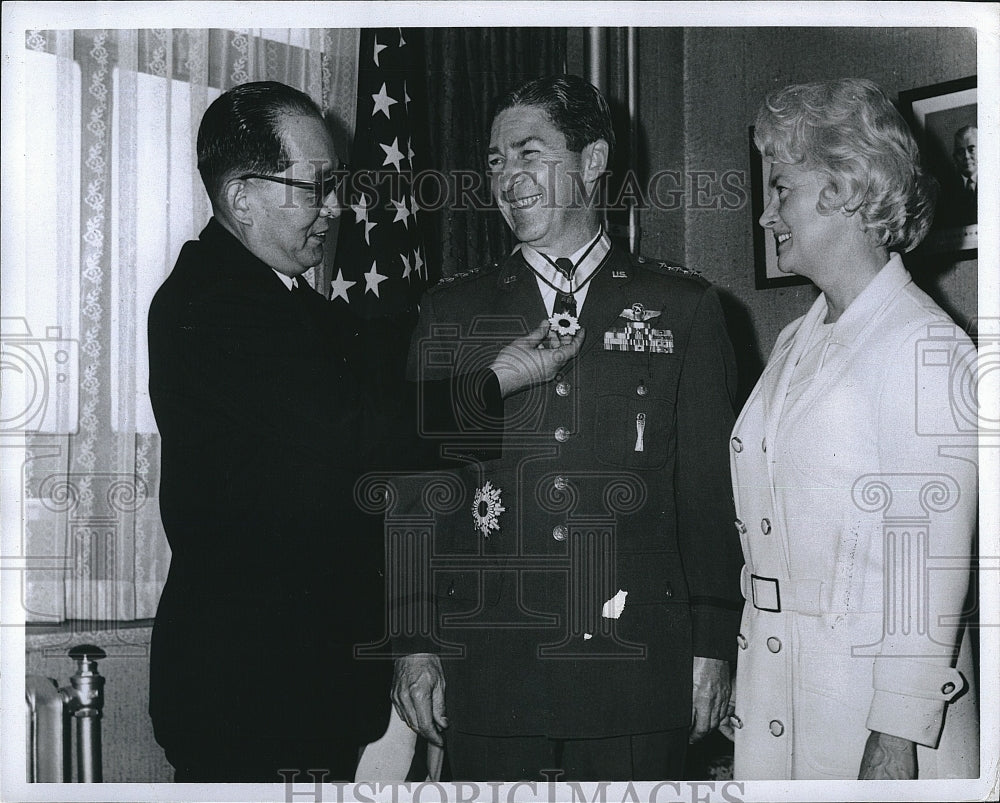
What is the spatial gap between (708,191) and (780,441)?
0.50 meters

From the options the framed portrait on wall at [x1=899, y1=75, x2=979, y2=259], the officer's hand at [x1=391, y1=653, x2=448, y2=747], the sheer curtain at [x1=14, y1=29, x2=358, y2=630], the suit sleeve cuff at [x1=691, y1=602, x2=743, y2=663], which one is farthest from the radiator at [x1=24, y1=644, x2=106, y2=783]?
the framed portrait on wall at [x1=899, y1=75, x2=979, y2=259]

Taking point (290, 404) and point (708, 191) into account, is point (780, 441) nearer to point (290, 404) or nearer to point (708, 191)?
point (708, 191)

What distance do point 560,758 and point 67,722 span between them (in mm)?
940

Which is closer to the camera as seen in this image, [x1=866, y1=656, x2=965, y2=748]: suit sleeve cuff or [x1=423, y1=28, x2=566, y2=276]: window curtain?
[x1=866, y1=656, x2=965, y2=748]: suit sleeve cuff

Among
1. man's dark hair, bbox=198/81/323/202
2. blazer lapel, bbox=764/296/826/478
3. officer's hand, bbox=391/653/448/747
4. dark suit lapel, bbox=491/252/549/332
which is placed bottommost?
officer's hand, bbox=391/653/448/747

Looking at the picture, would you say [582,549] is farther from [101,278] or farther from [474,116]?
[101,278]

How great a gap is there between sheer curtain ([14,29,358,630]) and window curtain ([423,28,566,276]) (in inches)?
7.9

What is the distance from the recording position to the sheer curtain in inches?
65.0

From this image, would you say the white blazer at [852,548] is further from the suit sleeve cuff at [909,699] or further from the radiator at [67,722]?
the radiator at [67,722]

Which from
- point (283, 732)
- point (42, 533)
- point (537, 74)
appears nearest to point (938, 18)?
point (537, 74)

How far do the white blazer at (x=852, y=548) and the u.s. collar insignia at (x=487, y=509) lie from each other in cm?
45

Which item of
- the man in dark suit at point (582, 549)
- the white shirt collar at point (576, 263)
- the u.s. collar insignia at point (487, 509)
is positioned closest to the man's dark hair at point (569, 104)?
the man in dark suit at point (582, 549)

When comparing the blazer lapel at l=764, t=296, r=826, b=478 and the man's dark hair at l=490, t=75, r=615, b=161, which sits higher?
the man's dark hair at l=490, t=75, r=615, b=161

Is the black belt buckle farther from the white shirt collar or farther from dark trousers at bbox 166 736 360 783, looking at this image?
dark trousers at bbox 166 736 360 783
